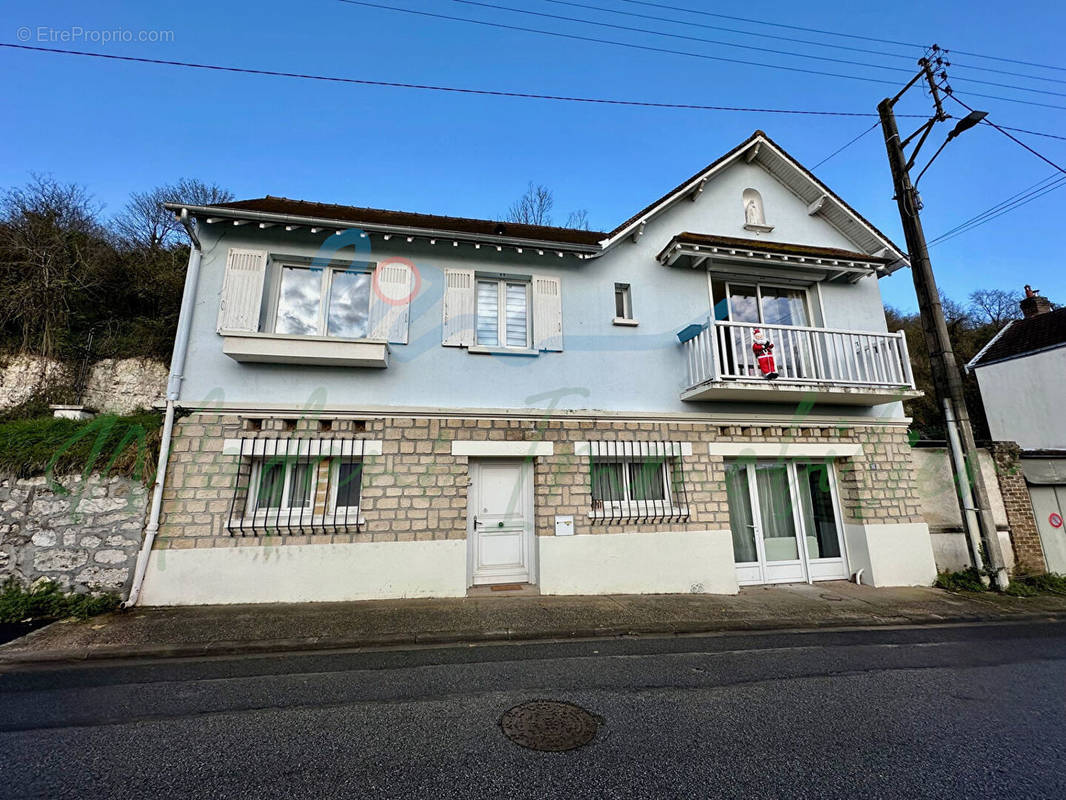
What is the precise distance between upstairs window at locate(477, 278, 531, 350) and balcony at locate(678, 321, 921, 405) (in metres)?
2.92

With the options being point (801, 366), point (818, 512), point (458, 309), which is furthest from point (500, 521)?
point (801, 366)

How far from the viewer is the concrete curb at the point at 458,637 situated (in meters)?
4.39

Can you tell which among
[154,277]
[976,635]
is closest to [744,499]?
[976,635]

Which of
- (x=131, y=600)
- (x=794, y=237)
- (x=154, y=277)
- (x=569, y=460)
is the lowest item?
(x=131, y=600)

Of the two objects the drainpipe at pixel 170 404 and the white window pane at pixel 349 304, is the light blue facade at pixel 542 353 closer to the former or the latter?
the drainpipe at pixel 170 404

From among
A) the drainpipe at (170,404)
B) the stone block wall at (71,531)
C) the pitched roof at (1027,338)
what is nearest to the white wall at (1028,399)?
the pitched roof at (1027,338)

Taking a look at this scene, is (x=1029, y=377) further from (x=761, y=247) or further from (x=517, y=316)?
(x=517, y=316)

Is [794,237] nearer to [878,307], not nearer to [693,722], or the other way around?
[878,307]

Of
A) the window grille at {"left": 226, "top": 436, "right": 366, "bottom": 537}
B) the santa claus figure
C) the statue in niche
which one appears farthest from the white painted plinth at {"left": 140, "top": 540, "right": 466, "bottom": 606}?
the statue in niche

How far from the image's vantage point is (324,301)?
23.3ft

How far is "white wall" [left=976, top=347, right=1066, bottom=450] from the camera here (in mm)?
13570

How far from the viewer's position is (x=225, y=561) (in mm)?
5965

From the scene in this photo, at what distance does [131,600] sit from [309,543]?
2244mm

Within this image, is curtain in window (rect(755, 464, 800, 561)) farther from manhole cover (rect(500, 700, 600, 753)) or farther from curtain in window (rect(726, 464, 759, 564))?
manhole cover (rect(500, 700, 600, 753))
